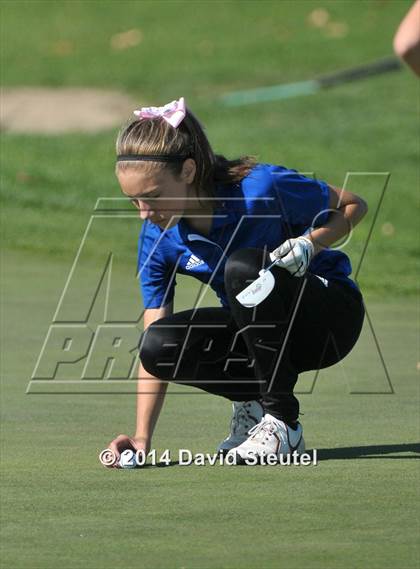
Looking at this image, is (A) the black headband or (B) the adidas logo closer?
(A) the black headband

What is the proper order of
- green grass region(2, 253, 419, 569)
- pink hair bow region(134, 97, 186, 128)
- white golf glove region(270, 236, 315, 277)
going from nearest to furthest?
green grass region(2, 253, 419, 569)
white golf glove region(270, 236, 315, 277)
pink hair bow region(134, 97, 186, 128)

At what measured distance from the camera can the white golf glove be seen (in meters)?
5.31

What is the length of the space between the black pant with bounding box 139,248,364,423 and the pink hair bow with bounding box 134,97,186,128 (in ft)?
1.63

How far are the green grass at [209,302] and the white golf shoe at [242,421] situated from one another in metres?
0.11

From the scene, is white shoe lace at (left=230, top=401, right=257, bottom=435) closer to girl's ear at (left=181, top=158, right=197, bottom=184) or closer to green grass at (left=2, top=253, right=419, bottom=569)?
green grass at (left=2, top=253, right=419, bottom=569)

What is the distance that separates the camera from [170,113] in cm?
544

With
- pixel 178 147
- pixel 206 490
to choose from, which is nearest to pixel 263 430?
pixel 206 490

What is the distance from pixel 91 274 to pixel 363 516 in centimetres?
636

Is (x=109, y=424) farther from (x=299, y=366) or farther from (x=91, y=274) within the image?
(x=91, y=274)

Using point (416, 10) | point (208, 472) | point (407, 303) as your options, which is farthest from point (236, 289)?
point (407, 303)

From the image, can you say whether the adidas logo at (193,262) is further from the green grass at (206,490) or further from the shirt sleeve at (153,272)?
the green grass at (206,490)

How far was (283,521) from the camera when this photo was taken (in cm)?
445

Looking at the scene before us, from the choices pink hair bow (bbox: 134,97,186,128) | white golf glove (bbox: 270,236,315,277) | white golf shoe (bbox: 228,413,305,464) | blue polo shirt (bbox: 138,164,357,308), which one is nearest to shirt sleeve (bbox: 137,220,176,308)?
blue polo shirt (bbox: 138,164,357,308)

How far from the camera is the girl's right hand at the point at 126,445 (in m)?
5.36
